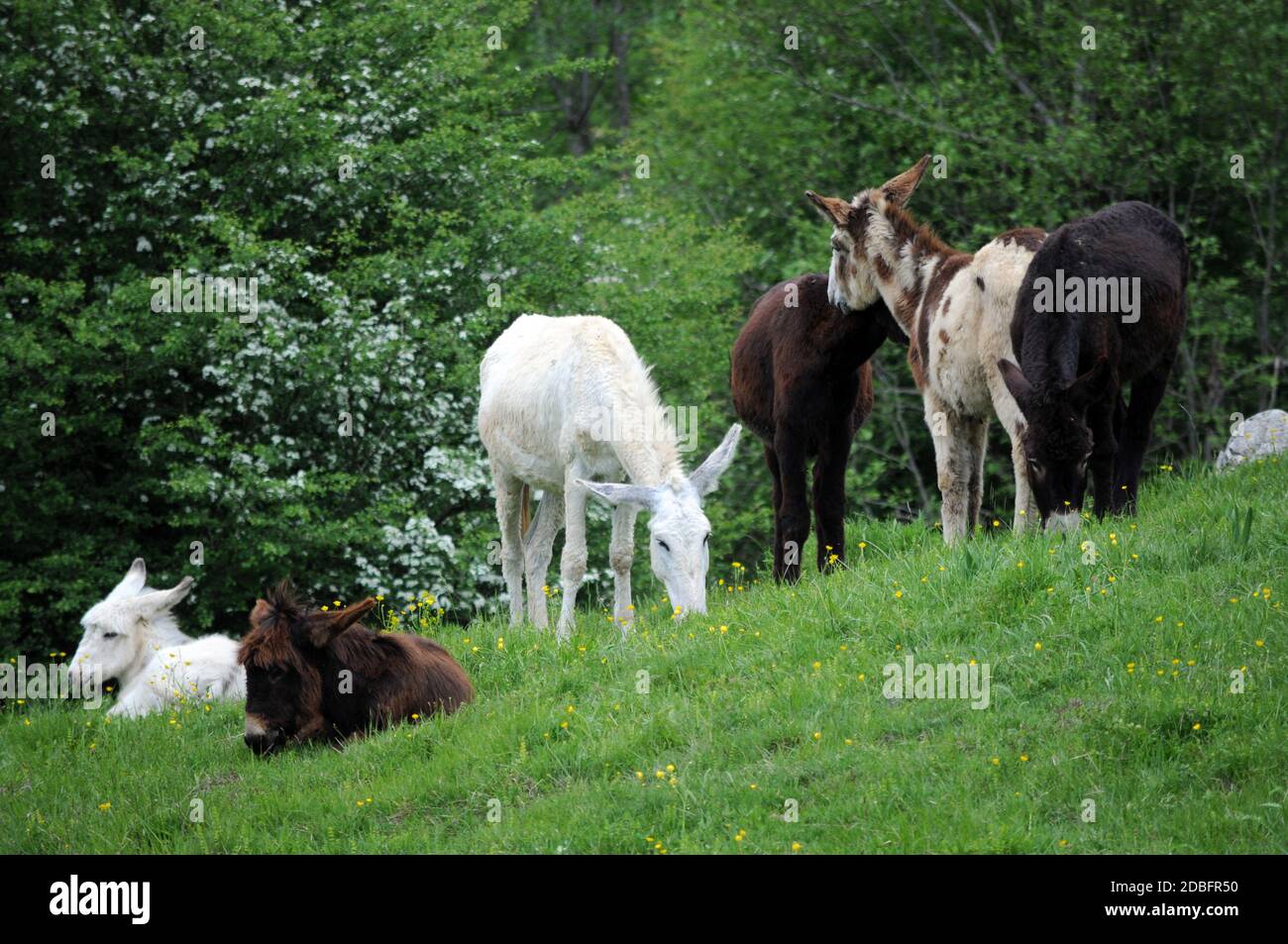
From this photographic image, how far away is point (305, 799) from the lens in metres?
8.22

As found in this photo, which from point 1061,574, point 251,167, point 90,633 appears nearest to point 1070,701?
point 1061,574

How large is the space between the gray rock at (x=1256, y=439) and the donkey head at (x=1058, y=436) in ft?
11.7

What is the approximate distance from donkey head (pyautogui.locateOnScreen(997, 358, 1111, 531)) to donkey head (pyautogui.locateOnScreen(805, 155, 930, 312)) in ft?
6.78

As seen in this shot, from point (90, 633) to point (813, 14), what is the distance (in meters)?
17.7

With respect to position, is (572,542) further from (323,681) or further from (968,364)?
(968,364)

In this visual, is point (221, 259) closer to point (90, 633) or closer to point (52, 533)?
point (52, 533)

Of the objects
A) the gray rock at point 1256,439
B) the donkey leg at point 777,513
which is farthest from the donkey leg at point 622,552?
the gray rock at point 1256,439
